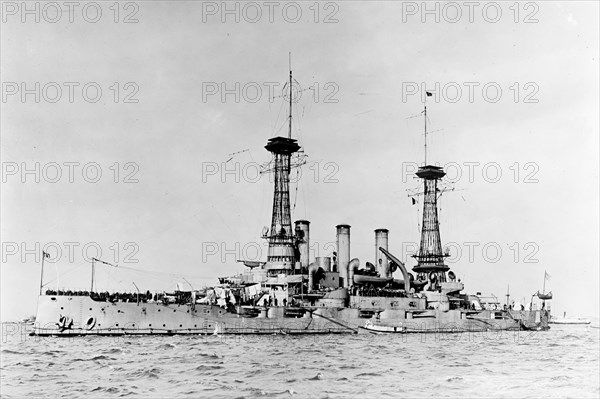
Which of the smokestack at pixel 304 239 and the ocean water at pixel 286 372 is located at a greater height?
the smokestack at pixel 304 239

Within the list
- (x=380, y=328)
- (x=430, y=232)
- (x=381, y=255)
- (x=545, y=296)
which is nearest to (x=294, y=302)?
(x=380, y=328)

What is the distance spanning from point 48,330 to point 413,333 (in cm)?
2578

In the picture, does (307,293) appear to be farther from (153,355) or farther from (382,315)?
(153,355)

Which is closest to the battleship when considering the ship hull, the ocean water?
the ship hull

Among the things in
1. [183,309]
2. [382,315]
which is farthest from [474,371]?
[382,315]

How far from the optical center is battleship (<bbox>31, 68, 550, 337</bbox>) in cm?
3681

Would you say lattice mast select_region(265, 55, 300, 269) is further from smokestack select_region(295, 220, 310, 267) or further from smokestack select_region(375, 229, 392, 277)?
smokestack select_region(375, 229, 392, 277)

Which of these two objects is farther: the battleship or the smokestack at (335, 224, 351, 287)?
the smokestack at (335, 224, 351, 287)

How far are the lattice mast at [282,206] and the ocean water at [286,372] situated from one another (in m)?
16.2

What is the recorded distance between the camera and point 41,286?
36.1m

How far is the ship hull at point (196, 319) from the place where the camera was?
36344mm

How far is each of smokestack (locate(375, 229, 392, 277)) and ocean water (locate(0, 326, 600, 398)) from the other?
66.7ft

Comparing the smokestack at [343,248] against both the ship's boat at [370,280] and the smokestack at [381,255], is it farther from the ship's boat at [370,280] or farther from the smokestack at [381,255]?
the smokestack at [381,255]

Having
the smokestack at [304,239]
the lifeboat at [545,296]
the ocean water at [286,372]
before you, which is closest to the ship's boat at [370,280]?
the smokestack at [304,239]
